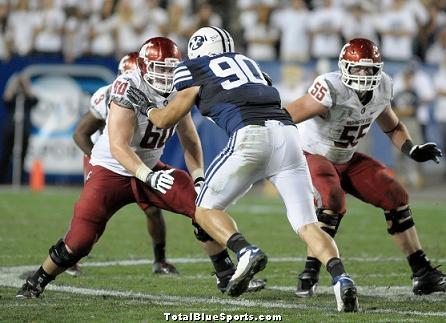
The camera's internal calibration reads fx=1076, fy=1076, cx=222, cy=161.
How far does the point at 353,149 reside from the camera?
6.85m

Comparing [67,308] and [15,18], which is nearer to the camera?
[67,308]

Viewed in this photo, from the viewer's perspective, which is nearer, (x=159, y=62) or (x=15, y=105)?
(x=159, y=62)

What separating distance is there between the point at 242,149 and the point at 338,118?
4.08ft

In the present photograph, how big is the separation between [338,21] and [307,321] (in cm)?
1059

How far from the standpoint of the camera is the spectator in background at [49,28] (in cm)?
1525


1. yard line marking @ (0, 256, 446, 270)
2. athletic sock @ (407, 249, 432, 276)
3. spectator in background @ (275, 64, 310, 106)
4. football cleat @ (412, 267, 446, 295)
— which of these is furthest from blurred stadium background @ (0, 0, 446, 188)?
football cleat @ (412, 267, 446, 295)

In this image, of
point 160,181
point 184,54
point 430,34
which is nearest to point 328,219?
point 160,181

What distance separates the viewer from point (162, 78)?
6.27 metres

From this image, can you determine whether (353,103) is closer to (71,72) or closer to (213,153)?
(213,153)

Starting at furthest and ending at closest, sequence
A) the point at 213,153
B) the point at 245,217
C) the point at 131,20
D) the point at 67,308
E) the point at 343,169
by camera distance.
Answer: the point at 131,20
the point at 213,153
the point at 245,217
the point at 343,169
the point at 67,308

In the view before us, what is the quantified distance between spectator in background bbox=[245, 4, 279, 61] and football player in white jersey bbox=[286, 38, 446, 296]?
28.5 feet

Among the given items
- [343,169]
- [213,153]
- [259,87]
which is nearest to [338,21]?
[213,153]

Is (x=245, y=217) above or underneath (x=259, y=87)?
underneath

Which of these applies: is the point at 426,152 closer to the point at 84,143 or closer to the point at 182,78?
the point at 182,78
